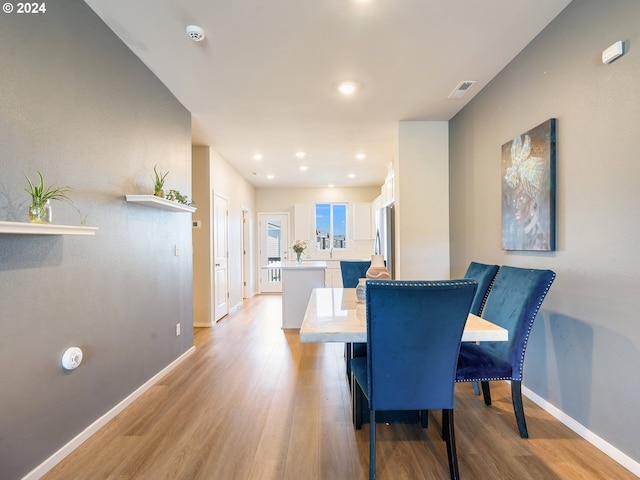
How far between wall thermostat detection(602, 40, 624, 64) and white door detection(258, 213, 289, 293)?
646 cm

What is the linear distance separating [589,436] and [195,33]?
3576 mm

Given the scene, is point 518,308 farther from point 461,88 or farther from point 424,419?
point 461,88

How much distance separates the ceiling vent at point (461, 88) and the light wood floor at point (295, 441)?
8.83 ft

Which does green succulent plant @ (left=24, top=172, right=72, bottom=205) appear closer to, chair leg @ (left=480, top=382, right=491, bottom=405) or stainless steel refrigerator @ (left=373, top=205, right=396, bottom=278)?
chair leg @ (left=480, top=382, right=491, bottom=405)

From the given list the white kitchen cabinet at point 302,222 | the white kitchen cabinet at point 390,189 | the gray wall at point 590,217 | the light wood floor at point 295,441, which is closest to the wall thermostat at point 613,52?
the gray wall at point 590,217

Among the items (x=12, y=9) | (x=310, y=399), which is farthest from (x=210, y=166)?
(x=310, y=399)

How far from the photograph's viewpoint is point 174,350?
3061 millimetres

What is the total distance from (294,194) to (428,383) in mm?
6546

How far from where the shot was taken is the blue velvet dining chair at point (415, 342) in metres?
1.33

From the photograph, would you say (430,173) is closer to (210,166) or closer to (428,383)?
(428,383)

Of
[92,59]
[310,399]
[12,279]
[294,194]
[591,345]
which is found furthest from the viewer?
[294,194]

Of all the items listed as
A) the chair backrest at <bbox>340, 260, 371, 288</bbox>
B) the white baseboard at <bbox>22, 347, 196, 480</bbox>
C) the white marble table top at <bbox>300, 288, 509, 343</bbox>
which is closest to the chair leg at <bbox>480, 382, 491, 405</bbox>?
the white marble table top at <bbox>300, 288, 509, 343</bbox>

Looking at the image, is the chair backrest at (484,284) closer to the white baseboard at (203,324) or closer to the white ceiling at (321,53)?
the white ceiling at (321,53)

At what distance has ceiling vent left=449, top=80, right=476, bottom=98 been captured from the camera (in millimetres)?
2799
